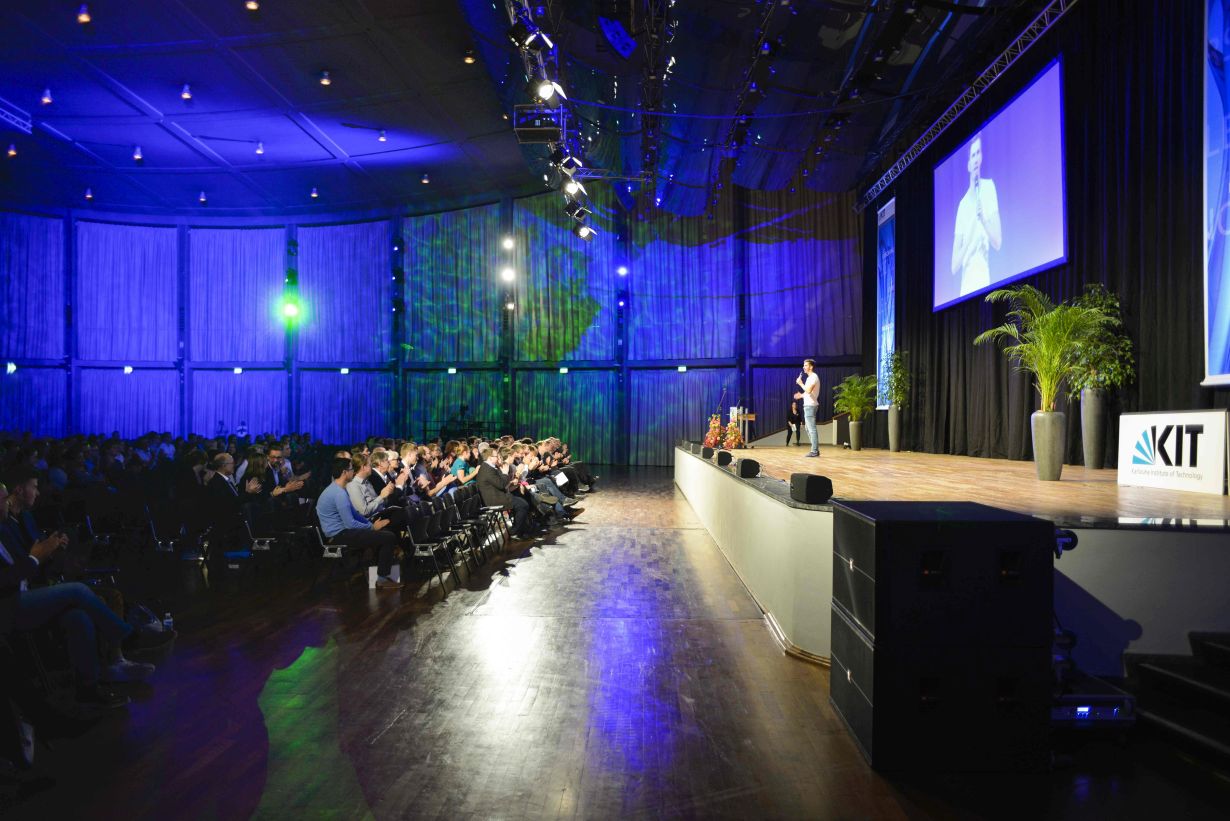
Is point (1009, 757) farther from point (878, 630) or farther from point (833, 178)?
point (833, 178)

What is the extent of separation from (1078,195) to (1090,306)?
6.09ft

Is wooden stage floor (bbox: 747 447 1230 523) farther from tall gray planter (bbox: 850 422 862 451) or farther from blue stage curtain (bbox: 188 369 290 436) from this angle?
blue stage curtain (bbox: 188 369 290 436)

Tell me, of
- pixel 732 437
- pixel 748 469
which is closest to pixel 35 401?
pixel 732 437

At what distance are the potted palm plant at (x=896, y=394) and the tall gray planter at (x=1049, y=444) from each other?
718 centimetres

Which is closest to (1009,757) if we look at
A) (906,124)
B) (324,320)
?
(906,124)

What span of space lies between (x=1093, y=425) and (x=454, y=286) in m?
17.0

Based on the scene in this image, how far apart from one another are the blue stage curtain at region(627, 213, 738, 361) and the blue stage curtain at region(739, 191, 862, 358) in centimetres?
73

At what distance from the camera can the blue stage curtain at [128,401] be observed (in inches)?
812

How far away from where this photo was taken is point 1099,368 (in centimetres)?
734

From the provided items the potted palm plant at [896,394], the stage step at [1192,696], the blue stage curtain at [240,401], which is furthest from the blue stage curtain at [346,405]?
the stage step at [1192,696]

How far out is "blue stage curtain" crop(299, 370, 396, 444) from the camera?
68.3ft

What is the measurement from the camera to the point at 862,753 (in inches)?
114

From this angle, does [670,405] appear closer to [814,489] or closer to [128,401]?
[814,489]

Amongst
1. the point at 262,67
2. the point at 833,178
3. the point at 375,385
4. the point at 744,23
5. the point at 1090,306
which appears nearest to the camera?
the point at 1090,306
